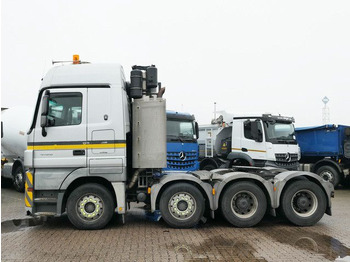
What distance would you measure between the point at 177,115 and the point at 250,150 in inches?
122

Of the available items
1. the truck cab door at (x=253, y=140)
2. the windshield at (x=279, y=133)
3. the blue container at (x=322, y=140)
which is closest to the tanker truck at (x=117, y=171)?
the truck cab door at (x=253, y=140)

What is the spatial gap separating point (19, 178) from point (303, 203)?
1079 centimetres

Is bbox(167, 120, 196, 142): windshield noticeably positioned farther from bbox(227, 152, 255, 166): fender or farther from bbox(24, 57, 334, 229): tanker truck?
bbox(24, 57, 334, 229): tanker truck

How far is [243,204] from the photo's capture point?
7516mm

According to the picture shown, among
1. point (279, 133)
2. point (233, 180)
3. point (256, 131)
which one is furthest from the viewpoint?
point (279, 133)

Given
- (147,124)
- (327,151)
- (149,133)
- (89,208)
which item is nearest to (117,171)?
(89,208)

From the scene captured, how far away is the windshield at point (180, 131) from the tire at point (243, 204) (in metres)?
5.90

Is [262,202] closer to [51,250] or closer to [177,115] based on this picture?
[51,250]

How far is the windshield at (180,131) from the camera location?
13289mm

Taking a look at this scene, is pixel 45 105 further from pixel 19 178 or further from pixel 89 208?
pixel 19 178

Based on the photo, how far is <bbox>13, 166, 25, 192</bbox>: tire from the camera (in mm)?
13641

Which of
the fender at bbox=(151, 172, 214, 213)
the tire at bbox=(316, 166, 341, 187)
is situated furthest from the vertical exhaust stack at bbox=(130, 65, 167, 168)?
the tire at bbox=(316, 166, 341, 187)

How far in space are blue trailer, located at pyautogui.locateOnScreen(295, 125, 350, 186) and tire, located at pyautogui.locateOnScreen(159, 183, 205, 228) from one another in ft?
33.9

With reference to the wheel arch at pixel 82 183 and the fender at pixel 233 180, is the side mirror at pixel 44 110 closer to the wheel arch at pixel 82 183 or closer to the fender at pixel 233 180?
the wheel arch at pixel 82 183
